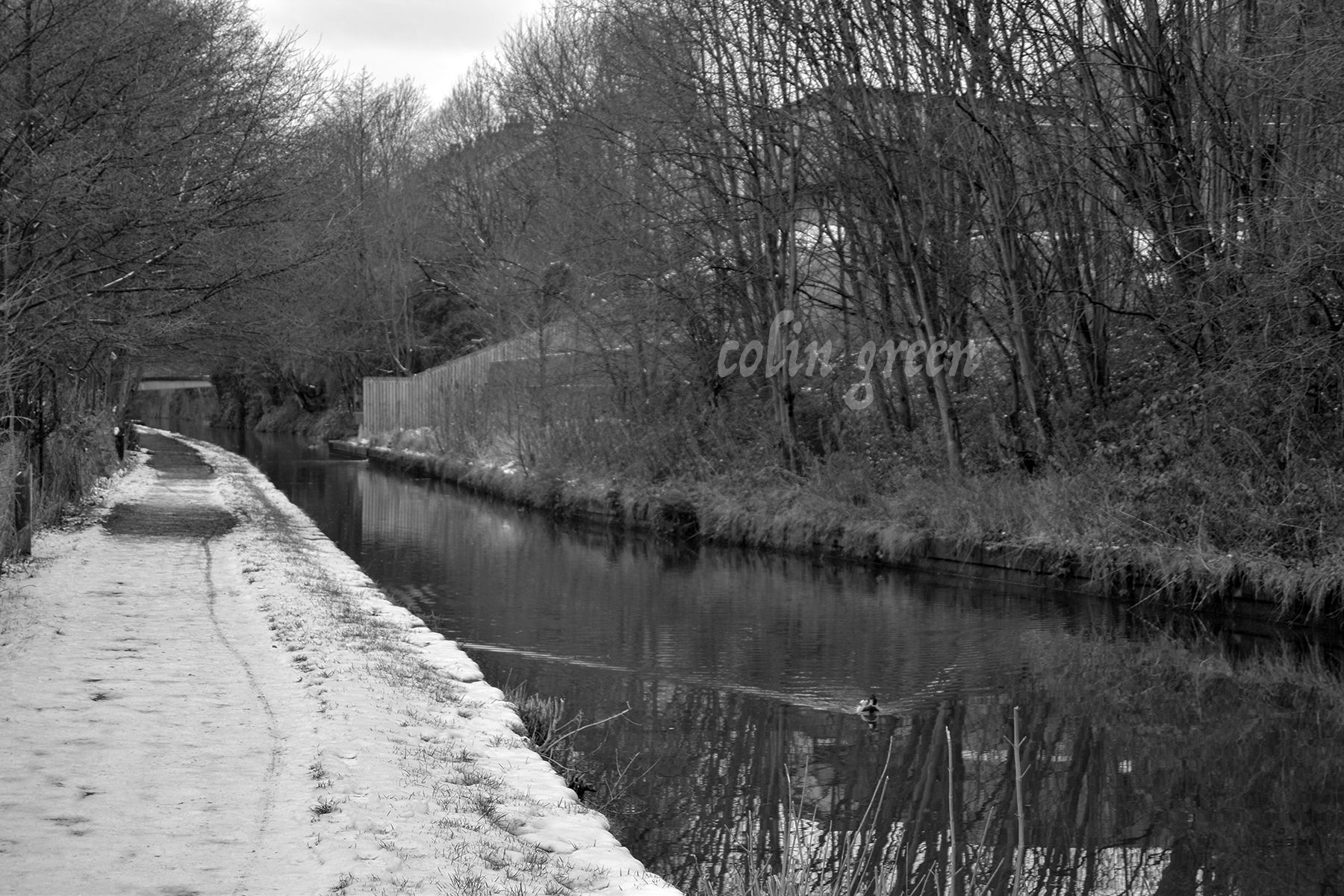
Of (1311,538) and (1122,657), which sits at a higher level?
(1311,538)

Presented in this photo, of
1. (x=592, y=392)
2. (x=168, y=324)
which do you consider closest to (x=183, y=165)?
(x=168, y=324)

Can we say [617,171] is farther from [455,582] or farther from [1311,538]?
[1311,538]

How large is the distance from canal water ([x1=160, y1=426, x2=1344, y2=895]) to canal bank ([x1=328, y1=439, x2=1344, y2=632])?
0.42m

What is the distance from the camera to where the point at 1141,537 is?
1417 centimetres

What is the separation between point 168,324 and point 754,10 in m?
9.76

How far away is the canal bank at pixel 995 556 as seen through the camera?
492 inches

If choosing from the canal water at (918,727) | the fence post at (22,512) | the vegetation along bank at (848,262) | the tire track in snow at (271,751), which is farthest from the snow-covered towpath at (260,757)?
the vegetation along bank at (848,262)

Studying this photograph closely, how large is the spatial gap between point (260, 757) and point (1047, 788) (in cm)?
425

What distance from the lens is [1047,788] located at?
7504 millimetres

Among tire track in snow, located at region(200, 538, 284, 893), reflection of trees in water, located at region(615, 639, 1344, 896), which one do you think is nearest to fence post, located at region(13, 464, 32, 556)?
Result: tire track in snow, located at region(200, 538, 284, 893)

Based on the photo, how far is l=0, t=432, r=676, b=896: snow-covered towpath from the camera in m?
4.93

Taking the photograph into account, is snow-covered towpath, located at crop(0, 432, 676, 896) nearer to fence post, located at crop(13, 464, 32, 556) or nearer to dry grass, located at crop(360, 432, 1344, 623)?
fence post, located at crop(13, 464, 32, 556)

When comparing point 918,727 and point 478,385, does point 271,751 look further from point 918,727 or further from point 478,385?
point 478,385

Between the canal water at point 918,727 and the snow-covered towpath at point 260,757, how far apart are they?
2.29 ft
